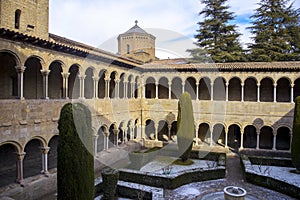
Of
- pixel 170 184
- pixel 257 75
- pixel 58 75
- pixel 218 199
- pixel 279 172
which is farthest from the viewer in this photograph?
pixel 257 75

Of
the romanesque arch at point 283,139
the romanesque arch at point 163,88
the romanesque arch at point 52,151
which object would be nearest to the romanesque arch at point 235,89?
the romanesque arch at point 283,139

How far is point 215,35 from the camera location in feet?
98.8

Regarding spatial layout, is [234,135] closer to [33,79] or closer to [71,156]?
[33,79]

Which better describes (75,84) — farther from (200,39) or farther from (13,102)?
(200,39)

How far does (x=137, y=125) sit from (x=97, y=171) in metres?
7.25

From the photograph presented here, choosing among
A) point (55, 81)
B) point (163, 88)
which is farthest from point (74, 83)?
point (163, 88)

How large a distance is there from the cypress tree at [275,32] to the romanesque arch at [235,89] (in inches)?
323

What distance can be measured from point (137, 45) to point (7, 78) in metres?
18.3

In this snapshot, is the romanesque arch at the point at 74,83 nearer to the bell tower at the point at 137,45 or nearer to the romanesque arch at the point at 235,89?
the romanesque arch at the point at 235,89

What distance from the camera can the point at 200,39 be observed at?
30734mm

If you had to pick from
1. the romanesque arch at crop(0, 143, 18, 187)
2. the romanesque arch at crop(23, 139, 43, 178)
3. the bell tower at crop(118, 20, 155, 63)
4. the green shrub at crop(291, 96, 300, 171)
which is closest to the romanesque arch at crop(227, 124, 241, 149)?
the green shrub at crop(291, 96, 300, 171)

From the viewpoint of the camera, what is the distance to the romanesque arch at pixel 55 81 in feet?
48.7

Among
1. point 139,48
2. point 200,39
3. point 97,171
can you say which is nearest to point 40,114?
point 97,171

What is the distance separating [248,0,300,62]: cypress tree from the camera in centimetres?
2602
